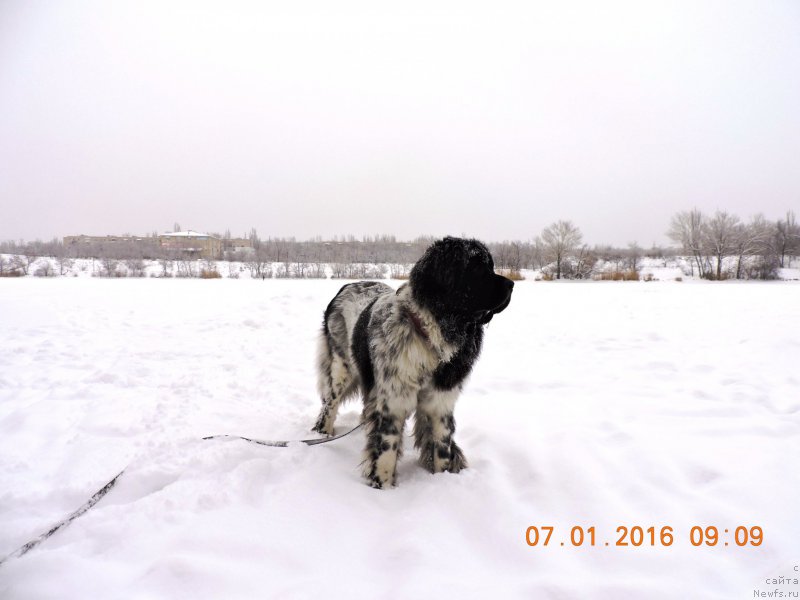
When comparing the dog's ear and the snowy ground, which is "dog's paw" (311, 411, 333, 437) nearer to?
the snowy ground

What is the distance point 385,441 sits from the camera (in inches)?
109

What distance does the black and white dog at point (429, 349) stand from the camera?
8.67 ft

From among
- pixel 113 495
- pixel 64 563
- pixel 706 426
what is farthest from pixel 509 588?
pixel 706 426

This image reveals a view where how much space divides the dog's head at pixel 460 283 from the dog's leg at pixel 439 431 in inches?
24.9

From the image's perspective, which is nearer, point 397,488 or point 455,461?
point 397,488

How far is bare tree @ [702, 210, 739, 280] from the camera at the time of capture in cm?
3419

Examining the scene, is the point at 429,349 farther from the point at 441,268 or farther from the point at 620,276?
the point at 620,276

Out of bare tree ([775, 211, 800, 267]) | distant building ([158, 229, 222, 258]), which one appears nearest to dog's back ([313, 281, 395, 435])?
bare tree ([775, 211, 800, 267])

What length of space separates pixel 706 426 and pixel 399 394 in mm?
2827

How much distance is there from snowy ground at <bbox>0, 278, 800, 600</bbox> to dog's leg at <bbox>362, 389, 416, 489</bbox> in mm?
124

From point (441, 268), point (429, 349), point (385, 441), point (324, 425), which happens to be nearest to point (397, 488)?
point (385, 441)

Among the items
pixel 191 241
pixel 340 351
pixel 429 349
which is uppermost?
pixel 191 241
